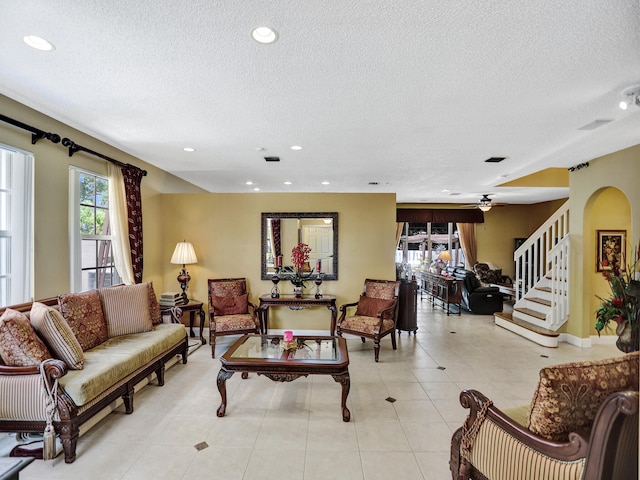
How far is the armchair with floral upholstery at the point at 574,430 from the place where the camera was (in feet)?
3.97

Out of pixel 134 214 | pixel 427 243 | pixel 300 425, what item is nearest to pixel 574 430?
pixel 300 425

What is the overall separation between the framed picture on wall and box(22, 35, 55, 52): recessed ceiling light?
6.59 metres

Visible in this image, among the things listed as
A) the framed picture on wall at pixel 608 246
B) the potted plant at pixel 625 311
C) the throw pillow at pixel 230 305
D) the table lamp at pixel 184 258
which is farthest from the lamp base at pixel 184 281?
the framed picture on wall at pixel 608 246

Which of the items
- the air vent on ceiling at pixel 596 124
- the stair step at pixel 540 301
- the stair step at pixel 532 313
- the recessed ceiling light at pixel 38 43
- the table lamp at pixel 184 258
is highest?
the recessed ceiling light at pixel 38 43

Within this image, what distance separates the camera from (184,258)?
4906mm

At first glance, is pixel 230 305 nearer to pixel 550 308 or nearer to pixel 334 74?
pixel 334 74

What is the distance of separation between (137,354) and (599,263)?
6253 mm

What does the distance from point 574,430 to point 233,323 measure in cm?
378

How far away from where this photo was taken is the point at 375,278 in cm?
529

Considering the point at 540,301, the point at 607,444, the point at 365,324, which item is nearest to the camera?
the point at 607,444

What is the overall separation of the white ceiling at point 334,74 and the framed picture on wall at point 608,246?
1.65m

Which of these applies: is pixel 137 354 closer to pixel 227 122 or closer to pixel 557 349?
pixel 227 122

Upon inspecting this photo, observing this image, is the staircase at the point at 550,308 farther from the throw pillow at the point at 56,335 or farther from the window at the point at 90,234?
the window at the point at 90,234

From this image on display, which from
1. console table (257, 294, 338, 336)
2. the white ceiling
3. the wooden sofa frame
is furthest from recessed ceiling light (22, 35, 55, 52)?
console table (257, 294, 338, 336)
